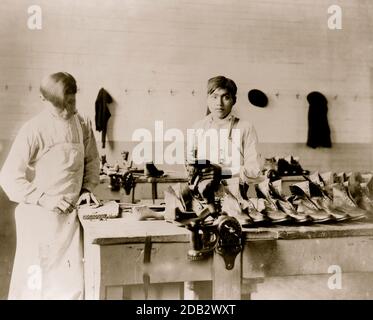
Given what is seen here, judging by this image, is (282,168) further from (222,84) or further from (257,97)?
(222,84)

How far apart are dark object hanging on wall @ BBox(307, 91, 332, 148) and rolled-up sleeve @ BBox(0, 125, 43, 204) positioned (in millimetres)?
1840

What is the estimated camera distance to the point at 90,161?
8.93 ft

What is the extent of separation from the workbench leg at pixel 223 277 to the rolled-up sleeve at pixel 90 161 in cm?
97

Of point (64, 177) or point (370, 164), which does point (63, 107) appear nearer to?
point (64, 177)

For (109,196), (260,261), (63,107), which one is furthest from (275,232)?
(63,107)

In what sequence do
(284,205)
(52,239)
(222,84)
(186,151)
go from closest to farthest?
(284,205) < (52,239) < (186,151) < (222,84)

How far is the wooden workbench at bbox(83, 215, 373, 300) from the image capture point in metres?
2.04

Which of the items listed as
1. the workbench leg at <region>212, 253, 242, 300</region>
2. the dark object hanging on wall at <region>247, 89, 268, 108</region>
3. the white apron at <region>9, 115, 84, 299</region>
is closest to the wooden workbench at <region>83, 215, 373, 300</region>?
the workbench leg at <region>212, 253, 242, 300</region>

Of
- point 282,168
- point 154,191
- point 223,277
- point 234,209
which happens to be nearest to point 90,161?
point 154,191

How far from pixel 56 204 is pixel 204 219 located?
950 mm

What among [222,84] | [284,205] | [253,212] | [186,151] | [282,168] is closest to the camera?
[253,212]

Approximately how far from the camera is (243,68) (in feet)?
9.71

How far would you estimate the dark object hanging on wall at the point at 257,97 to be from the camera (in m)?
2.99

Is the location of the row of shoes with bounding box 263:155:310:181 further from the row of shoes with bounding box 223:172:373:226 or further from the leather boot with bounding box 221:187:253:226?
the leather boot with bounding box 221:187:253:226
